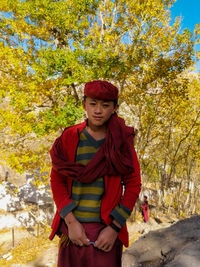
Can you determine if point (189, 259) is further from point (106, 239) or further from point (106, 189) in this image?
point (106, 189)

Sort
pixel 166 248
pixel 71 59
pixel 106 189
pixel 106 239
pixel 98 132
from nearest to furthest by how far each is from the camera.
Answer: pixel 106 239
pixel 106 189
pixel 98 132
pixel 166 248
pixel 71 59

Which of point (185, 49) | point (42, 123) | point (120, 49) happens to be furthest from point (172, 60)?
point (42, 123)

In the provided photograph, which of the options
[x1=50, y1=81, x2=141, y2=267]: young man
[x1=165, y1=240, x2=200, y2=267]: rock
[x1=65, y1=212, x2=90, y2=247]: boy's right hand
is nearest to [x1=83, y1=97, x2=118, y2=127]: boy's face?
[x1=50, y1=81, x2=141, y2=267]: young man

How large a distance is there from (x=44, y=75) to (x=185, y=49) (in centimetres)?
619

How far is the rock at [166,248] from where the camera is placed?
3.04 m

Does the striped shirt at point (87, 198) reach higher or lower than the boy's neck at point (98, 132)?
lower

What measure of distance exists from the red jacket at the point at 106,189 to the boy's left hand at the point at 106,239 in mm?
59

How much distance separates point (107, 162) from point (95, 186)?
22 centimetres

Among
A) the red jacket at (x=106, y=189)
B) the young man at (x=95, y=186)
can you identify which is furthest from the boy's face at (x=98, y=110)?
the red jacket at (x=106, y=189)

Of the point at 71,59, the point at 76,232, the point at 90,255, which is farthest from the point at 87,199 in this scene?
the point at 71,59

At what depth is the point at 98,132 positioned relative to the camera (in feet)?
5.55

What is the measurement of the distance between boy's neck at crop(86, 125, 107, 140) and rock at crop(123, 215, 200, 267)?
82.4 inches

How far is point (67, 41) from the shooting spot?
9336 millimetres

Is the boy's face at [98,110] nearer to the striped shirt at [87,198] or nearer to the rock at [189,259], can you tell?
the striped shirt at [87,198]
